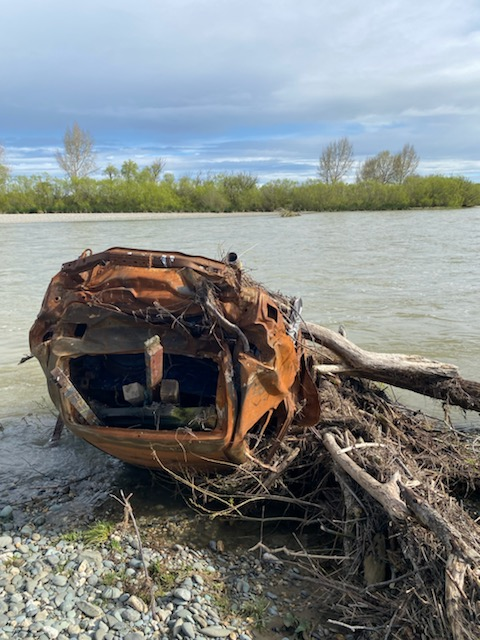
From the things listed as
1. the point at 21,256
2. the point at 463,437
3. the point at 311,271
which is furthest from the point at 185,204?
the point at 463,437

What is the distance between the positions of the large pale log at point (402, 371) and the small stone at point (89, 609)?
2976 millimetres

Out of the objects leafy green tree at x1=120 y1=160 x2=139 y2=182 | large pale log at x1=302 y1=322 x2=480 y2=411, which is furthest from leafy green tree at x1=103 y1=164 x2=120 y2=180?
large pale log at x1=302 y1=322 x2=480 y2=411

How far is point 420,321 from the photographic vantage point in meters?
11.9

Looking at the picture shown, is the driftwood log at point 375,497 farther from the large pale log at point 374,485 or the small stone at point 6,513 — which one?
the small stone at point 6,513

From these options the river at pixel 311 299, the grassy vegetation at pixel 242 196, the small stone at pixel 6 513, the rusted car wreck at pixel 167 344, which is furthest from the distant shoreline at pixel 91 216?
the rusted car wreck at pixel 167 344

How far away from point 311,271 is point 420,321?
7289mm

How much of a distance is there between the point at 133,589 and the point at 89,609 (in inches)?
10.9

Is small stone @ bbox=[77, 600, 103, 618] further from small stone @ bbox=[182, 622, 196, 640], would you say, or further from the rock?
small stone @ bbox=[182, 622, 196, 640]

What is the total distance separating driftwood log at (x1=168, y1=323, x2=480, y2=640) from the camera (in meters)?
2.78

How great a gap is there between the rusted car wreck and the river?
25.0 inches

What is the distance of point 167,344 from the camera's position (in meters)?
3.65

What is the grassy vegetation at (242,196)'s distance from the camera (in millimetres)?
62688

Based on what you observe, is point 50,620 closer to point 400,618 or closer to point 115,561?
point 115,561

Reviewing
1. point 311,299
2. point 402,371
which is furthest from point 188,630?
point 311,299
